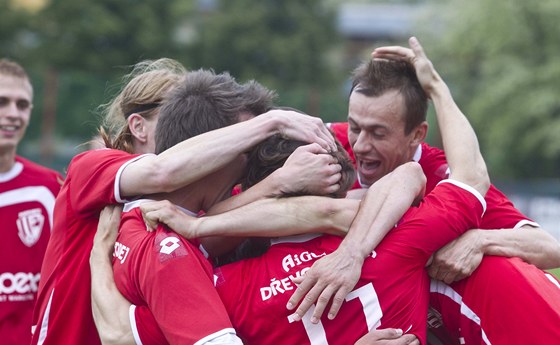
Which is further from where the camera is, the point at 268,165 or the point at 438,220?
the point at 268,165

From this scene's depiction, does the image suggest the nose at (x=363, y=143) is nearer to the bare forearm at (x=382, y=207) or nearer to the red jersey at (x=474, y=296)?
the red jersey at (x=474, y=296)

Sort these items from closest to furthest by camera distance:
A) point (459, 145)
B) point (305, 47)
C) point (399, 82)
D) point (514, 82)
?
point (459, 145), point (399, 82), point (514, 82), point (305, 47)

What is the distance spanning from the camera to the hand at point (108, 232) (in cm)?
369

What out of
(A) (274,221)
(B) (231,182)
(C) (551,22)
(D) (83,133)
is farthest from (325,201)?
(C) (551,22)

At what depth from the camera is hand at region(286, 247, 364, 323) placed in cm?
336

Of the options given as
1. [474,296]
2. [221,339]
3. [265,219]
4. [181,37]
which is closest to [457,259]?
[474,296]

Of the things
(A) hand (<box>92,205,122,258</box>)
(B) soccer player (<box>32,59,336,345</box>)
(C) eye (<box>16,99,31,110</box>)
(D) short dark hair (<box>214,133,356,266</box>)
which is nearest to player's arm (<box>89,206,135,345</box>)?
(A) hand (<box>92,205,122,258</box>)

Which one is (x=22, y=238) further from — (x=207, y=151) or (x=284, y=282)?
(x=284, y=282)

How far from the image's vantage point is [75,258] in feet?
12.7

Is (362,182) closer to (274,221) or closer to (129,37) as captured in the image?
(274,221)

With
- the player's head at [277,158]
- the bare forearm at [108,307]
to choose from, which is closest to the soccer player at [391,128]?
the player's head at [277,158]

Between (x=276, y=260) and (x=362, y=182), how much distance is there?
1.42 metres

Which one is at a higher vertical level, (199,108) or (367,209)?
(199,108)

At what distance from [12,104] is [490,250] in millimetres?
4044
